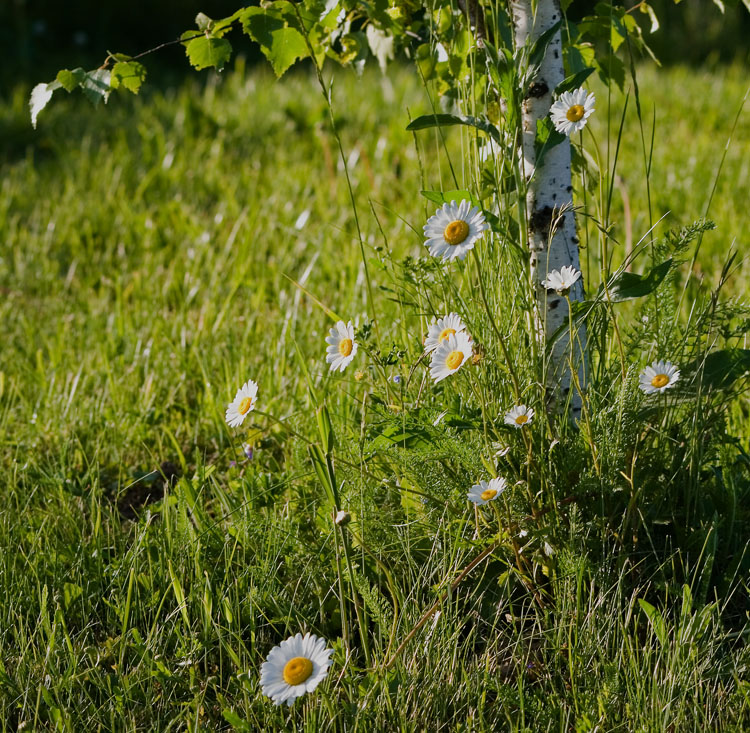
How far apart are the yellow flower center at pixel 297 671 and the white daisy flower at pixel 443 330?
1.63ft

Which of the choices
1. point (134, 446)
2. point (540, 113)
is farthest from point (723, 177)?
point (134, 446)

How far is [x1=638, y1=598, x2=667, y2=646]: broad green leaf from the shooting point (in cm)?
130

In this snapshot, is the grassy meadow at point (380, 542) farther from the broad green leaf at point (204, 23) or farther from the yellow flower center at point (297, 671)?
the broad green leaf at point (204, 23)

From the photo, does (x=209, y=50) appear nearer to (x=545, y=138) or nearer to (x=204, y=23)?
(x=204, y=23)

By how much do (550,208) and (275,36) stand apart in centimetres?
54

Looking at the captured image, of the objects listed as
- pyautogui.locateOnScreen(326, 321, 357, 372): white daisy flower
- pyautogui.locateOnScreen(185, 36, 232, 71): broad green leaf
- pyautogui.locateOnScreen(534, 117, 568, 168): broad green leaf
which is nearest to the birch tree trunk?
pyautogui.locateOnScreen(534, 117, 568, 168): broad green leaf

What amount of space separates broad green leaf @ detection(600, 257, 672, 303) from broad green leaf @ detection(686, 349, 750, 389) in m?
0.15

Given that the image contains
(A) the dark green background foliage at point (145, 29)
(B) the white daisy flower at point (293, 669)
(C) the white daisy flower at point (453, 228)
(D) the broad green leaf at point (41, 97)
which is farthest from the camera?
(A) the dark green background foliage at point (145, 29)

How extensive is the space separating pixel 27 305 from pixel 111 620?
Answer: 1657 mm

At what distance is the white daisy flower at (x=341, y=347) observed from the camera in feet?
4.67

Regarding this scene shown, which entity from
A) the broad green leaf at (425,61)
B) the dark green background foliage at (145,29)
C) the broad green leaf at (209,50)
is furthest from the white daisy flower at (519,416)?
the dark green background foliage at (145,29)

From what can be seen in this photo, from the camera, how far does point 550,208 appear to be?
1501 mm

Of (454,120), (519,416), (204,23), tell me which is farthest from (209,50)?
(519,416)

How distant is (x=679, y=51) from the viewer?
23.5 feet
